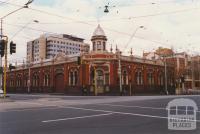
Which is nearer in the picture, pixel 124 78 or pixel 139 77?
pixel 124 78

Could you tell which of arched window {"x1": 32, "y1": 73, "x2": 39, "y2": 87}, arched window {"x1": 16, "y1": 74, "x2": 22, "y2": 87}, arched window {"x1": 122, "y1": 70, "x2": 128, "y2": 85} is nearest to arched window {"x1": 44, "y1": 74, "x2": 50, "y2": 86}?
arched window {"x1": 32, "y1": 73, "x2": 39, "y2": 87}

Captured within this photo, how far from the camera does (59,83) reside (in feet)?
212

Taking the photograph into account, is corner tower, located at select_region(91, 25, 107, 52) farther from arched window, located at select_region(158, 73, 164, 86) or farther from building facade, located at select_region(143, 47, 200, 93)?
building facade, located at select_region(143, 47, 200, 93)

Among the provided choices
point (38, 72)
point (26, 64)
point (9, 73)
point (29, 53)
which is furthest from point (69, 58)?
point (29, 53)

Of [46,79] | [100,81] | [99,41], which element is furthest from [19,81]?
[100,81]

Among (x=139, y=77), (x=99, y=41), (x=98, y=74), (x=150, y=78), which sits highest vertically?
(x=99, y=41)

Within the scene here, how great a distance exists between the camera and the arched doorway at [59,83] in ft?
208

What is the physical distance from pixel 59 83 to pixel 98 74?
11.6m

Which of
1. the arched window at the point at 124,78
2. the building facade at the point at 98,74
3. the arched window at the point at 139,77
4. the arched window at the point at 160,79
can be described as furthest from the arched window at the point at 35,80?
the arched window at the point at 160,79

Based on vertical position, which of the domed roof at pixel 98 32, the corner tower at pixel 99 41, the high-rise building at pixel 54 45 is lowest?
the corner tower at pixel 99 41

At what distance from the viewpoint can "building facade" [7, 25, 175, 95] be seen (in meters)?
56.6

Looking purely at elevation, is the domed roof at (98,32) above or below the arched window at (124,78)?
above

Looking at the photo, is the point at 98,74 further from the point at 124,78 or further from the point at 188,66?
the point at 188,66

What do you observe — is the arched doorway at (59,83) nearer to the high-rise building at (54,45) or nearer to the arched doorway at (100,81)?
the arched doorway at (100,81)
